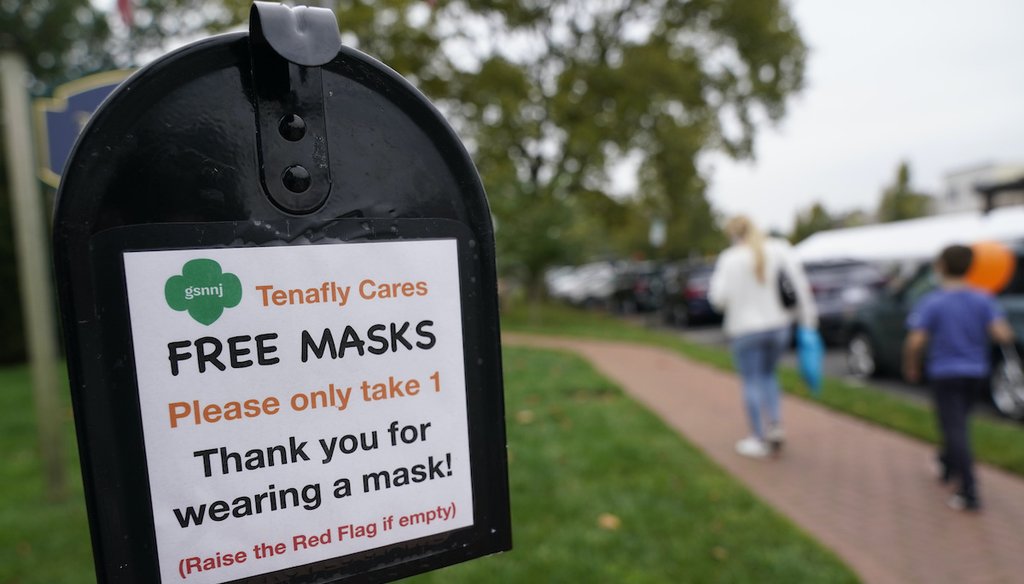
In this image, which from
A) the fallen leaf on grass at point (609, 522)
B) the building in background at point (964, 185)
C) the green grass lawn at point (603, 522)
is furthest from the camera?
the building in background at point (964, 185)

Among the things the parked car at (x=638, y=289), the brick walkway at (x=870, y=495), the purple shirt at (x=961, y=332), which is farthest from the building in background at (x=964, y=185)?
the purple shirt at (x=961, y=332)

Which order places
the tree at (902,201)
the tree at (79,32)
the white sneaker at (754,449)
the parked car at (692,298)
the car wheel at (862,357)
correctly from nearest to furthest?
the white sneaker at (754,449) < the car wheel at (862,357) < the parked car at (692,298) < the tree at (79,32) < the tree at (902,201)

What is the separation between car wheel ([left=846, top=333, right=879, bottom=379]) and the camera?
921 cm

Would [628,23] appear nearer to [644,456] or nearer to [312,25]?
[644,456]

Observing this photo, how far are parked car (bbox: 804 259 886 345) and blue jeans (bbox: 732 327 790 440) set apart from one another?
7.45m

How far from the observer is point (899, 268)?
18.9 meters

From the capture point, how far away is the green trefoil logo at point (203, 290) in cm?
87

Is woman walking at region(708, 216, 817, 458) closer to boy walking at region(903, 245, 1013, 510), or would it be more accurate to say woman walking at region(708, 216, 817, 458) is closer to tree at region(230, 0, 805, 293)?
boy walking at region(903, 245, 1013, 510)

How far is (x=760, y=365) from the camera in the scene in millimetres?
5262

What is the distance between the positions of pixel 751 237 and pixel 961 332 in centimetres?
148

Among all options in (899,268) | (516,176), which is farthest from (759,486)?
(899,268)

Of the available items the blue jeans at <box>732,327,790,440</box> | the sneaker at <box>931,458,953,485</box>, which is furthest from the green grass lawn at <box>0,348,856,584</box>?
the sneaker at <box>931,458,953,485</box>

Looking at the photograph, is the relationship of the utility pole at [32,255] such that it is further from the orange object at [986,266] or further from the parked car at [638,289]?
the parked car at [638,289]

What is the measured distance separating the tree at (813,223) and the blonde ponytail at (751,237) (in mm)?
60328
